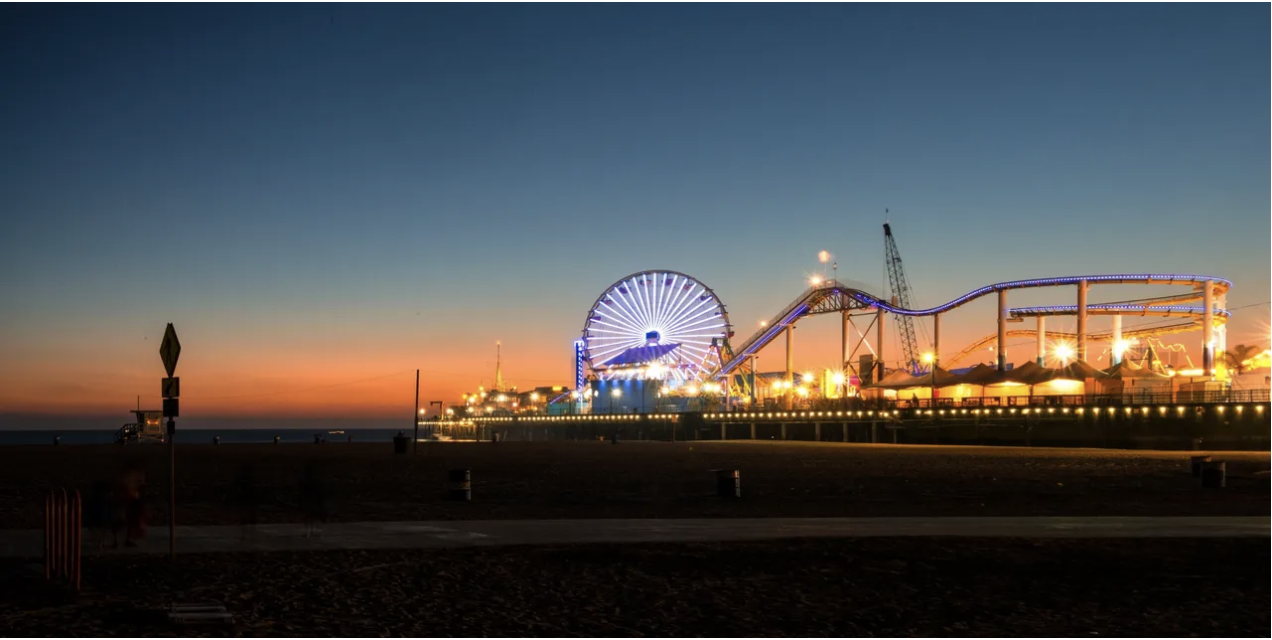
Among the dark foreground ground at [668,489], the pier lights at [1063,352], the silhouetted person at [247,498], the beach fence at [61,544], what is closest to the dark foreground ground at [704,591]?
the beach fence at [61,544]

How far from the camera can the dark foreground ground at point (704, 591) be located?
39.2 ft

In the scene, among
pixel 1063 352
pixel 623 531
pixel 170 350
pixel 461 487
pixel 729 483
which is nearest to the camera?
pixel 170 350

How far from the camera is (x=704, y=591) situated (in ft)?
45.1

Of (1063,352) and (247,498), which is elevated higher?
(1063,352)

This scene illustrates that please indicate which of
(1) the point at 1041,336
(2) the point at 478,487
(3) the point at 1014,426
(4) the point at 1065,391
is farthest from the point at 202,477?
(1) the point at 1041,336

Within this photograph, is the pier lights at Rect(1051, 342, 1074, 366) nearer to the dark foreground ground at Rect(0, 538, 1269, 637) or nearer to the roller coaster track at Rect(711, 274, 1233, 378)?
the roller coaster track at Rect(711, 274, 1233, 378)

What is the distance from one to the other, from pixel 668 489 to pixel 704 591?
16.9 metres

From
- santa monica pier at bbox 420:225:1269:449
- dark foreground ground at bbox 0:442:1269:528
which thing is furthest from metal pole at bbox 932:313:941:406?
dark foreground ground at bbox 0:442:1269:528

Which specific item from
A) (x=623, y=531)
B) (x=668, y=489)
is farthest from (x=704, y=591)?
(x=668, y=489)

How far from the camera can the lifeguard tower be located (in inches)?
3681

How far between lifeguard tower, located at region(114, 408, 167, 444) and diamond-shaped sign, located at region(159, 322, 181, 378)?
269 feet

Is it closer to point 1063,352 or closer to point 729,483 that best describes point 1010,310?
point 1063,352

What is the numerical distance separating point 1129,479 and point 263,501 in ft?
79.0

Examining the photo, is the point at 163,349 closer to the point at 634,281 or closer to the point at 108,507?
the point at 108,507
